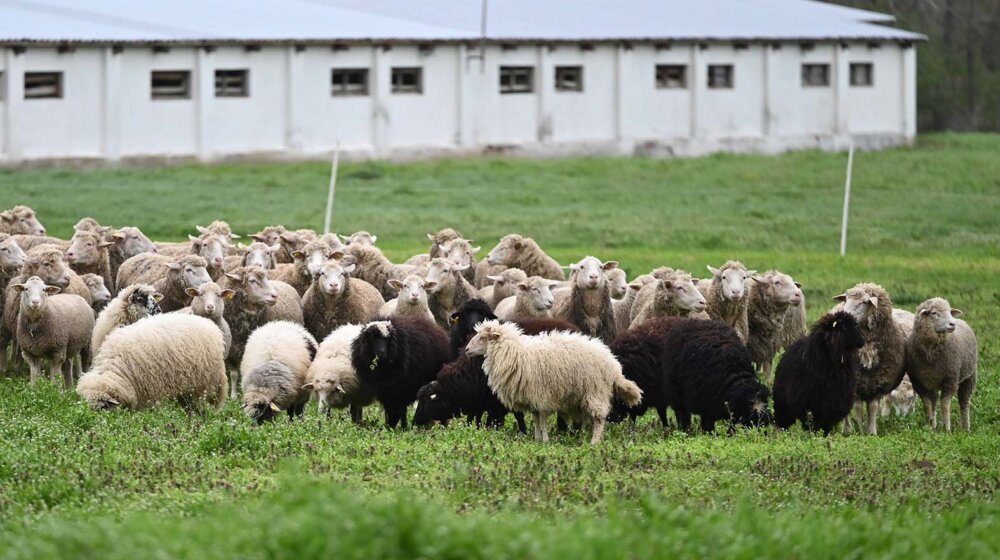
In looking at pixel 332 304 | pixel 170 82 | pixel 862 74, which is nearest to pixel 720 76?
pixel 862 74

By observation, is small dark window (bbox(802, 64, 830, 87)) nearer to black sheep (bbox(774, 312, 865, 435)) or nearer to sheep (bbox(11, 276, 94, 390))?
sheep (bbox(11, 276, 94, 390))

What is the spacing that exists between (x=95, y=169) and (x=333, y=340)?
861 inches

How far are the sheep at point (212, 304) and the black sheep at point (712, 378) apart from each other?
13.1ft

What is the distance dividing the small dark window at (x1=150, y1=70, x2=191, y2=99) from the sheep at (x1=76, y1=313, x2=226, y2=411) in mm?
23645

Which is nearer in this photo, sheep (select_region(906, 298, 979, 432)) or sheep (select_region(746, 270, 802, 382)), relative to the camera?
sheep (select_region(906, 298, 979, 432))

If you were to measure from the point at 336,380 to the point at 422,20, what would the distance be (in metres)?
29.2

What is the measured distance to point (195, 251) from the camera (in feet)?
56.5

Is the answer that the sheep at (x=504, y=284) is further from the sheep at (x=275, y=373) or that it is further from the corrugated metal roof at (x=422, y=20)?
the corrugated metal roof at (x=422, y=20)

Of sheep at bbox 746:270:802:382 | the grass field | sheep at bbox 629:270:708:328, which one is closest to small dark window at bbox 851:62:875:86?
the grass field

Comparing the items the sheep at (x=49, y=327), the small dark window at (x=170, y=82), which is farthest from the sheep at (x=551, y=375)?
the small dark window at (x=170, y=82)

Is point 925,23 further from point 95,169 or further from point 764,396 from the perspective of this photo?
point 764,396

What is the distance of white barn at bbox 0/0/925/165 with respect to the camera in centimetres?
3444

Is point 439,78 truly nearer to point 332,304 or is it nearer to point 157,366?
point 332,304

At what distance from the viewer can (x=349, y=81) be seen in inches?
1507
